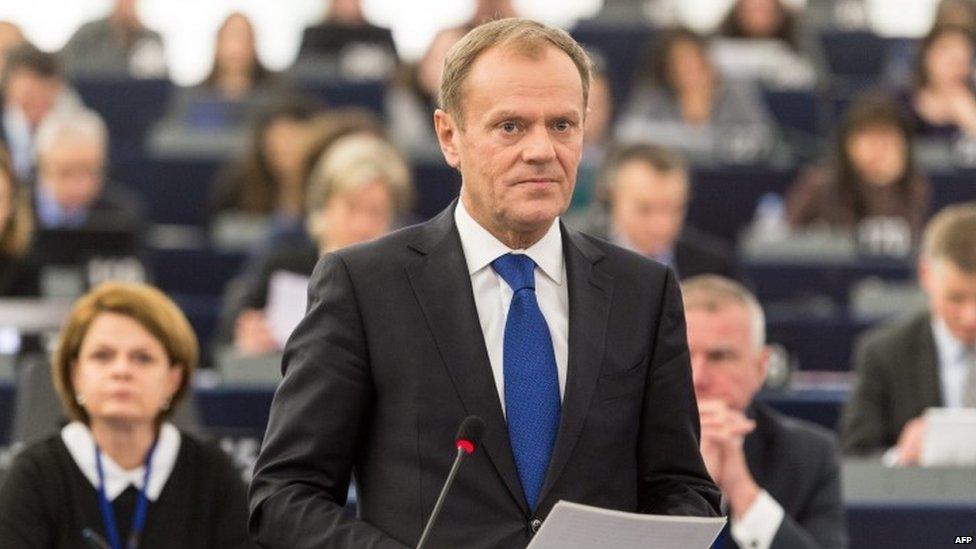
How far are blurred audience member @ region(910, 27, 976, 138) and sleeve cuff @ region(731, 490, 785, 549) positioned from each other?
22.5ft

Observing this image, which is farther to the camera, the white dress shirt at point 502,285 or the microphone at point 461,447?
the white dress shirt at point 502,285

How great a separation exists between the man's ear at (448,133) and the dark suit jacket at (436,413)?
98 mm

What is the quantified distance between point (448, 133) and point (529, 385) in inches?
13.4

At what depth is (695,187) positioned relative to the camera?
32.0 feet

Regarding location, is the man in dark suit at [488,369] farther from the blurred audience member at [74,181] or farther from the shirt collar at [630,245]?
the blurred audience member at [74,181]

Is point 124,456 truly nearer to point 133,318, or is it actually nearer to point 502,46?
point 133,318

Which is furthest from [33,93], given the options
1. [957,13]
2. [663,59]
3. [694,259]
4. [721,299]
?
[721,299]

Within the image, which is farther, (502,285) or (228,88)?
(228,88)

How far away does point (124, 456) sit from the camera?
14.0 feet

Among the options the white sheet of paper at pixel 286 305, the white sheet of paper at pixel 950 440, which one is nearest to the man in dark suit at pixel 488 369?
the white sheet of paper at pixel 950 440

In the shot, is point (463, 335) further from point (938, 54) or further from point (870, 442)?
point (938, 54)

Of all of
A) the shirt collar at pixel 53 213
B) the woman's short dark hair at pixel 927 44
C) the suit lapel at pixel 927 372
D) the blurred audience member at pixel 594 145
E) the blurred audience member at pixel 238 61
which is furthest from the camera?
the blurred audience member at pixel 238 61

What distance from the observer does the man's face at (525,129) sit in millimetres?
2520

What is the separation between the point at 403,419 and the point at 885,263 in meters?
5.99
